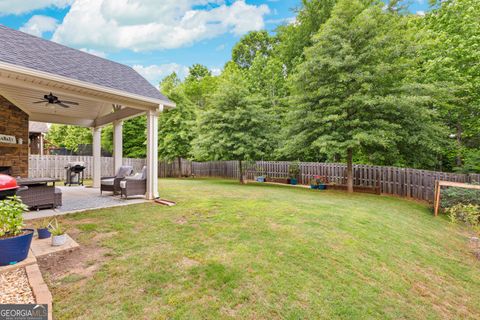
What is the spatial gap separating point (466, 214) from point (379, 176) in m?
3.97

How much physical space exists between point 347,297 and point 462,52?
13.8 m

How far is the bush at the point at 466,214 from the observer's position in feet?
19.9

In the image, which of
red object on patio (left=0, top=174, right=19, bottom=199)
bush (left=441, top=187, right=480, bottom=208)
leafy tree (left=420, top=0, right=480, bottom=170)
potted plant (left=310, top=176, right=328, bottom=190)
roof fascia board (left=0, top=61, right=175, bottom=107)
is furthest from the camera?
potted plant (left=310, top=176, right=328, bottom=190)

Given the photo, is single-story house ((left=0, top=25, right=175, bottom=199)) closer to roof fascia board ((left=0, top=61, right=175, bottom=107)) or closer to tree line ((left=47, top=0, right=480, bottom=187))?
roof fascia board ((left=0, top=61, right=175, bottom=107))

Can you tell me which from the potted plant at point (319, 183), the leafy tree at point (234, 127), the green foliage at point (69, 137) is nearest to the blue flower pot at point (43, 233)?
the leafy tree at point (234, 127)


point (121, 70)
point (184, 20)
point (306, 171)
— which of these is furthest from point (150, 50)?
point (306, 171)

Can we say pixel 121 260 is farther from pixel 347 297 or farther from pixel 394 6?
pixel 394 6

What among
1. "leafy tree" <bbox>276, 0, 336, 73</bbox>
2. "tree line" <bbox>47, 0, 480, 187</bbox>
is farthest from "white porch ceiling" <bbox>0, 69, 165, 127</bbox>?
"leafy tree" <bbox>276, 0, 336, 73</bbox>

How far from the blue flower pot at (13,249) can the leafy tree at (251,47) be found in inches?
1154

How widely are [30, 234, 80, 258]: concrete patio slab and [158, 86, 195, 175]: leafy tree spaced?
13.2m

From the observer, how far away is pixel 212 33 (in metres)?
17.6

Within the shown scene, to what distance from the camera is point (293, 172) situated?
1404 centimetres

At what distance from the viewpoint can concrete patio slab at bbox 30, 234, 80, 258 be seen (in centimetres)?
331

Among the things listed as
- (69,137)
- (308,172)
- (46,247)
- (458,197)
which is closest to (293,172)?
(308,172)
